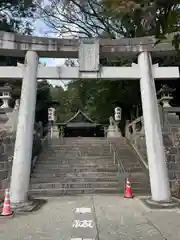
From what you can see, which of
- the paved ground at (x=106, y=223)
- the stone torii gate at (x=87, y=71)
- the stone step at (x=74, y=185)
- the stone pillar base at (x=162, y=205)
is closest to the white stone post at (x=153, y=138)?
the stone torii gate at (x=87, y=71)

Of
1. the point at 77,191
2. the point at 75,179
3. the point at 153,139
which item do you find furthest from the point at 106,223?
the point at 75,179

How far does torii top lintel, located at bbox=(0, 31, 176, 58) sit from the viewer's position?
746cm

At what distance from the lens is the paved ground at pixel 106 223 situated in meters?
4.43

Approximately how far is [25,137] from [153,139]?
3731 millimetres

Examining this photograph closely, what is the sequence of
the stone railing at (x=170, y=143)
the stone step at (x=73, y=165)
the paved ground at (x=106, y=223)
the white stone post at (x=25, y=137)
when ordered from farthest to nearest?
the stone step at (x=73, y=165)
the stone railing at (x=170, y=143)
the white stone post at (x=25, y=137)
the paved ground at (x=106, y=223)

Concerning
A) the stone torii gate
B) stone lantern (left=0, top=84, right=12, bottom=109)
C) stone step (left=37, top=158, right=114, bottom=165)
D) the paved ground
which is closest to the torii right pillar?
the stone torii gate

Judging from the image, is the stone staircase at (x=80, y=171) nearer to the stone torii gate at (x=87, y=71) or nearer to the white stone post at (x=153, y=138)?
the white stone post at (x=153, y=138)

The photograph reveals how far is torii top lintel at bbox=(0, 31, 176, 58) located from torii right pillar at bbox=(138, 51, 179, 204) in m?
0.35

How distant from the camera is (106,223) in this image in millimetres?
5172

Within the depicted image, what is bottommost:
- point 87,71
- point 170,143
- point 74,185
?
point 74,185

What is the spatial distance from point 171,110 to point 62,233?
38.0ft

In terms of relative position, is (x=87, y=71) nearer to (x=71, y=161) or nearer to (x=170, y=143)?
(x=71, y=161)

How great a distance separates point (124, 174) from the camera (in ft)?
33.4

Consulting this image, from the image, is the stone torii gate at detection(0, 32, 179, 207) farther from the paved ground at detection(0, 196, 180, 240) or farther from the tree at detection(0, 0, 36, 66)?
the tree at detection(0, 0, 36, 66)
